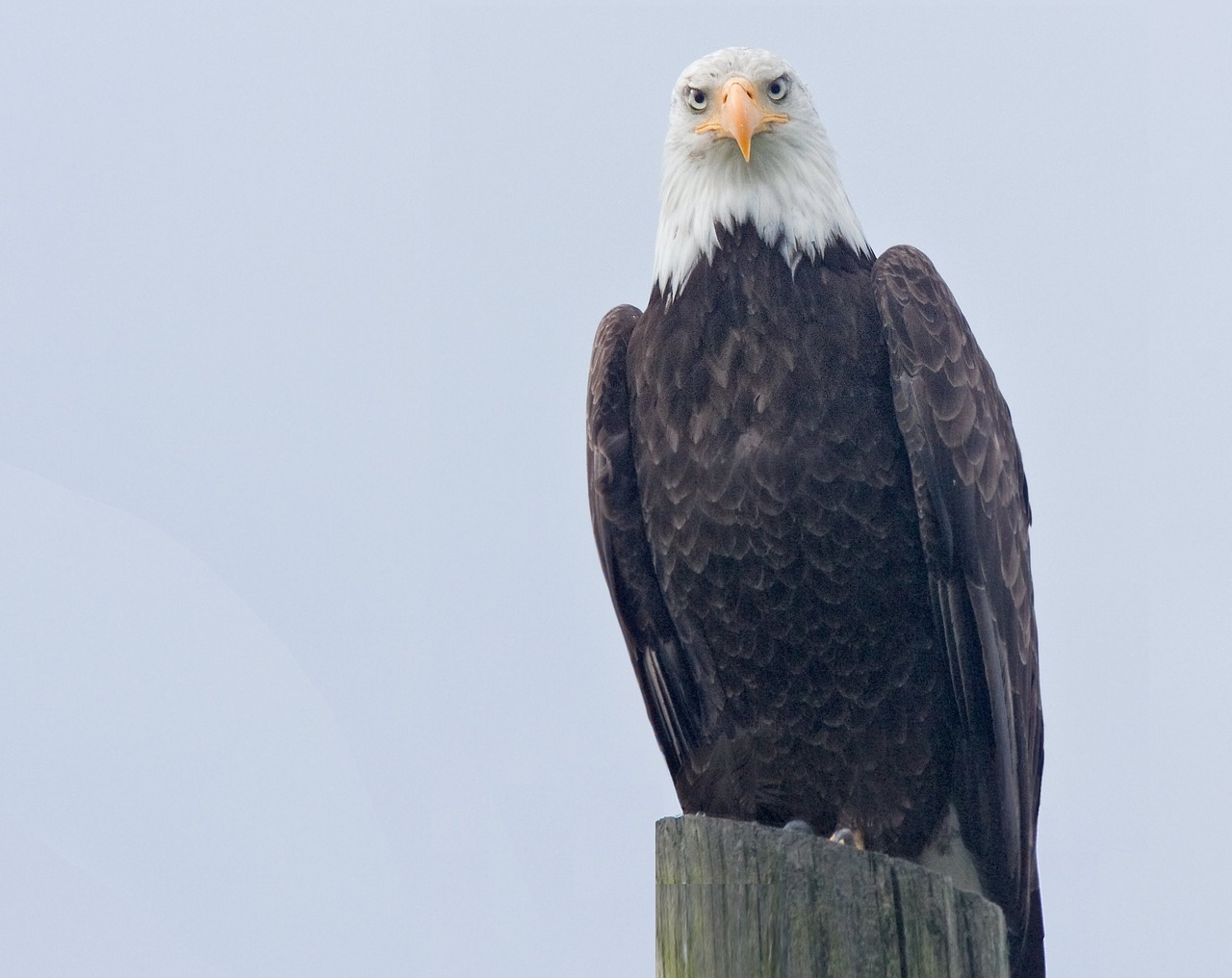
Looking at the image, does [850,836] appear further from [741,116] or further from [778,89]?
[778,89]

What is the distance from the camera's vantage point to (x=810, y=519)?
4746 millimetres

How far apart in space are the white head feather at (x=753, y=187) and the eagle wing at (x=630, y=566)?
0.33m

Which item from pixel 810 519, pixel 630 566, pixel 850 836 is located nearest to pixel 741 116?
pixel 810 519

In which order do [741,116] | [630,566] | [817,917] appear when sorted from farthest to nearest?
1. [630,566]
2. [741,116]
3. [817,917]

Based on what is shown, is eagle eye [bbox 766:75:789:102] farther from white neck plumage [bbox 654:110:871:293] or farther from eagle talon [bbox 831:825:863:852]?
eagle talon [bbox 831:825:863:852]

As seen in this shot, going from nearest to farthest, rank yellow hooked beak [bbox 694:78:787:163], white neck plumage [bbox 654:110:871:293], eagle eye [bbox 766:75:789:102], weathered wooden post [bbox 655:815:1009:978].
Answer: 1. weathered wooden post [bbox 655:815:1009:978]
2. yellow hooked beak [bbox 694:78:787:163]
3. white neck plumage [bbox 654:110:871:293]
4. eagle eye [bbox 766:75:789:102]

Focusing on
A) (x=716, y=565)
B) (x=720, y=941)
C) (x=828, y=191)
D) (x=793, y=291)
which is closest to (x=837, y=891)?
(x=720, y=941)

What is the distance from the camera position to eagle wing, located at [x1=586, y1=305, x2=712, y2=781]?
16.8 feet

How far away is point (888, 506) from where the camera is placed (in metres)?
4.78

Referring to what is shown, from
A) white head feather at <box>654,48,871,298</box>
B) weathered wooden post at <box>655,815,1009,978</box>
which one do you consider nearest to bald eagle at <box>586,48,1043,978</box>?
white head feather at <box>654,48,871,298</box>

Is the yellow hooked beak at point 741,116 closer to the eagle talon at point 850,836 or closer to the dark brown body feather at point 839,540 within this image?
the dark brown body feather at point 839,540

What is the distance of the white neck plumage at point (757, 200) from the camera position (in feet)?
16.4

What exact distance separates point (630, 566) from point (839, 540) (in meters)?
0.72

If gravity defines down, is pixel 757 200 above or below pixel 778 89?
below
